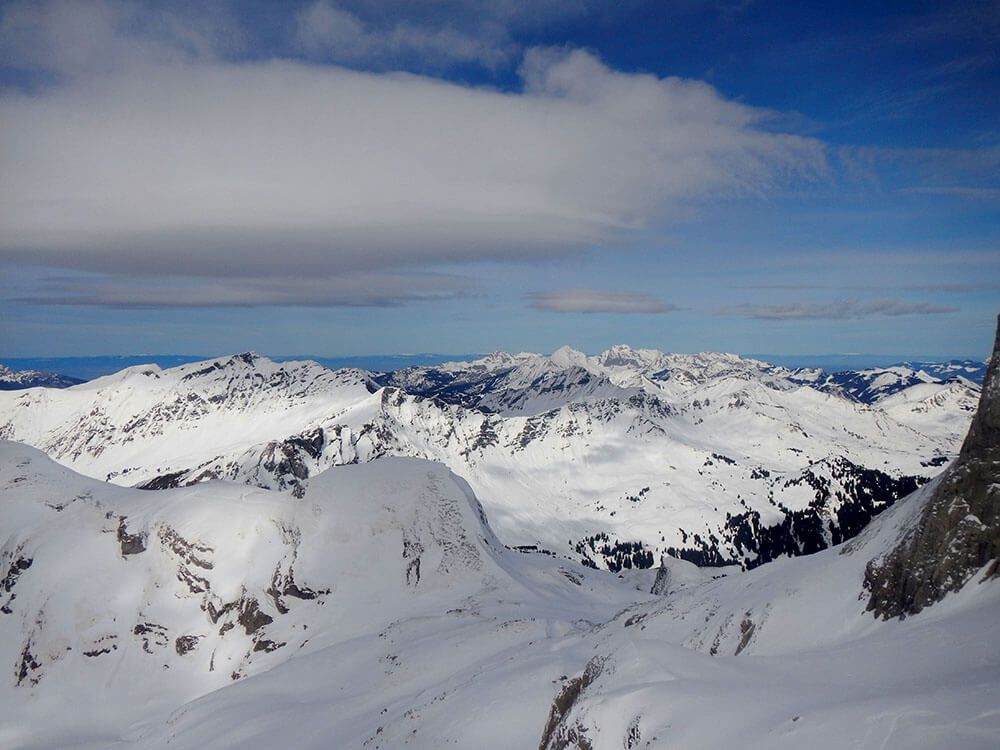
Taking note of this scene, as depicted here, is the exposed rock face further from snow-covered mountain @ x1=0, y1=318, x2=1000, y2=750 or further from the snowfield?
the snowfield

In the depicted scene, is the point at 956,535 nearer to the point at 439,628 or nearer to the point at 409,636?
the point at 439,628

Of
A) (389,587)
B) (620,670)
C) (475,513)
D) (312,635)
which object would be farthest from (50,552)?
(620,670)

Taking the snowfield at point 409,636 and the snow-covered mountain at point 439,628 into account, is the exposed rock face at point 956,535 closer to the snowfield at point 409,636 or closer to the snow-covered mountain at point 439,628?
the snow-covered mountain at point 439,628

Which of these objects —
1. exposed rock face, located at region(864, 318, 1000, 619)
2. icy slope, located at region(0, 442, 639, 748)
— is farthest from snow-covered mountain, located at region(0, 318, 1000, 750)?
icy slope, located at region(0, 442, 639, 748)

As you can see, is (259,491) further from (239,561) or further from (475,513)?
(475,513)

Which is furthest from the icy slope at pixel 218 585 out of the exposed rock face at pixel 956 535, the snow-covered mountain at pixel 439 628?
the exposed rock face at pixel 956 535
